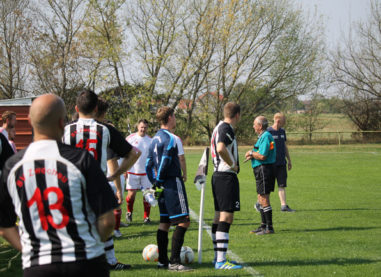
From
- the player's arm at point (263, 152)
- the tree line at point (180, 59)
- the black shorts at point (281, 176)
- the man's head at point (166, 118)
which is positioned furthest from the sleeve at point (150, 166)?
the tree line at point (180, 59)

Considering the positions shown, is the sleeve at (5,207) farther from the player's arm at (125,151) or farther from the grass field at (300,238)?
the grass field at (300,238)

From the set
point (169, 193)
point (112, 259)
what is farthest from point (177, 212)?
point (112, 259)

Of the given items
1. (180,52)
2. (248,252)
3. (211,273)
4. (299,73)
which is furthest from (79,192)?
(299,73)

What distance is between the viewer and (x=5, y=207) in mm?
2676

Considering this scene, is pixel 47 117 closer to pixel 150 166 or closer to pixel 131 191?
pixel 150 166

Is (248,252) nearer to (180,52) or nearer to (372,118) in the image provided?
(180,52)

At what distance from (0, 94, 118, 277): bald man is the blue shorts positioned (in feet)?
10.9

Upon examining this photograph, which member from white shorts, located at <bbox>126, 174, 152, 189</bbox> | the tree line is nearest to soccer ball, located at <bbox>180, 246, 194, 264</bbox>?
white shorts, located at <bbox>126, 174, 152, 189</bbox>

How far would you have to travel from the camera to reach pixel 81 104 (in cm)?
475

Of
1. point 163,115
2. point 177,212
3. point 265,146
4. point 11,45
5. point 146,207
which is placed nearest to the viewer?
point 177,212

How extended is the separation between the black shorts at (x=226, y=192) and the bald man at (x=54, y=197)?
3.71m

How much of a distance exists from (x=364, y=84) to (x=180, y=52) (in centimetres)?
1837

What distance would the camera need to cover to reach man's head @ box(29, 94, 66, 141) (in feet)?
8.34

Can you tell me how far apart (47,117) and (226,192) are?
4.00m
